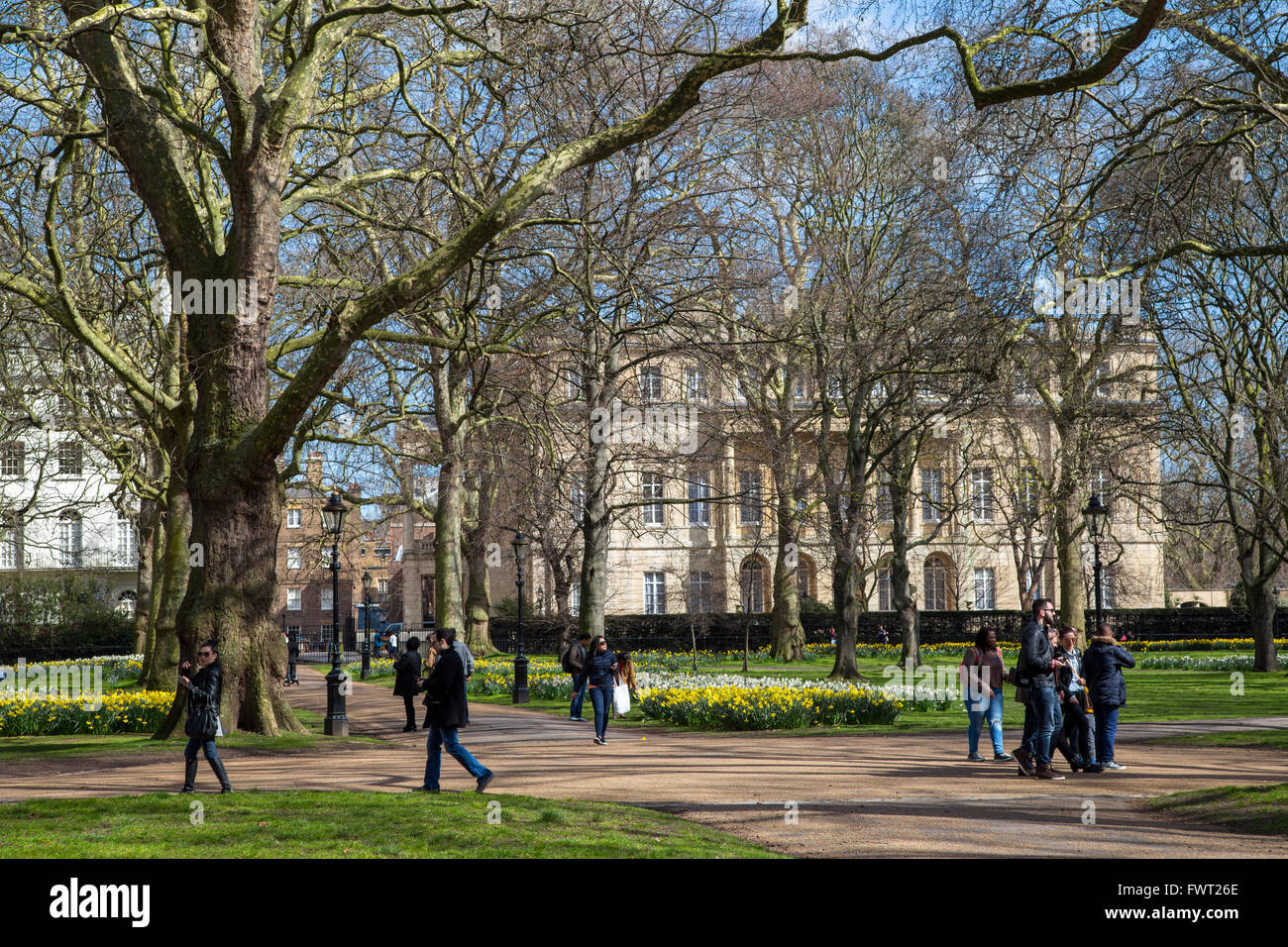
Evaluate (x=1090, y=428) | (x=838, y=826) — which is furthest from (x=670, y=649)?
(x=838, y=826)

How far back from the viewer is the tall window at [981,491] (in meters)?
37.1

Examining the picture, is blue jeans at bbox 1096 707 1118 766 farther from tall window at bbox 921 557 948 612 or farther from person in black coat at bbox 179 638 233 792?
tall window at bbox 921 557 948 612

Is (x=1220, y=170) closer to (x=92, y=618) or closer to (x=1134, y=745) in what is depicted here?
(x=1134, y=745)

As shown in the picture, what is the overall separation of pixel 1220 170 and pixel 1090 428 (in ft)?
44.4

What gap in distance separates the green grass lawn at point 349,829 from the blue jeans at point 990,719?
5.42 metres

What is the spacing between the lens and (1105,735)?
1266cm

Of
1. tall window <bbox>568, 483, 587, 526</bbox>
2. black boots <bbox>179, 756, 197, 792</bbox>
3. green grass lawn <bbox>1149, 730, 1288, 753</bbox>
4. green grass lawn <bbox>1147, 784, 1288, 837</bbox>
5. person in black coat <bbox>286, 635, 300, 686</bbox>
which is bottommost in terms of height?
person in black coat <bbox>286, 635, 300, 686</bbox>

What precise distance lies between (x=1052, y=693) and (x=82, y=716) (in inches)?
534

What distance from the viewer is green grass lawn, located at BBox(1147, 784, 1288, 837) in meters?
9.00

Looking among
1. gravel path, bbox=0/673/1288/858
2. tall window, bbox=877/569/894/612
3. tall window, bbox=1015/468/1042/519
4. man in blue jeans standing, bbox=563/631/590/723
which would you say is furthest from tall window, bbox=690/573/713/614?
gravel path, bbox=0/673/1288/858

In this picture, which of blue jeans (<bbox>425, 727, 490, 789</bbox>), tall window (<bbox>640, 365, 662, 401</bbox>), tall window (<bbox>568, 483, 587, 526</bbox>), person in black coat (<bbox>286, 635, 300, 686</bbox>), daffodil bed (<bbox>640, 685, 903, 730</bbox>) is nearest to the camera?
blue jeans (<bbox>425, 727, 490, 789</bbox>)

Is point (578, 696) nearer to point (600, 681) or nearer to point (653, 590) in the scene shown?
point (600, 681)

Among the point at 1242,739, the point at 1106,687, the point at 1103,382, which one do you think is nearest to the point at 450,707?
the point at 1106,687
